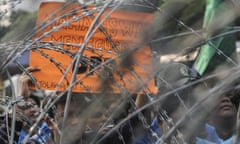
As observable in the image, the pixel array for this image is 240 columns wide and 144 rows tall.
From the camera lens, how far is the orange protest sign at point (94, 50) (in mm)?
2189

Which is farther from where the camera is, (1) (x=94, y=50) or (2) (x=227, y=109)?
(2) (x=227, y=109)

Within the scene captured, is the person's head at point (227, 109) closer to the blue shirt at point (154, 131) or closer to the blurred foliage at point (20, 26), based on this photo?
the blue shirt at point (154, 131)

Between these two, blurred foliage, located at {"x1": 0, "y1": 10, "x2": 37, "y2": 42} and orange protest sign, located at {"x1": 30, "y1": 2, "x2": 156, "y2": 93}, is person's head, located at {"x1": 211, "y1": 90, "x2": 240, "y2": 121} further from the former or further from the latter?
blurred foliage, located at {"x1": 0, "y1": 10, "x2": 37, "y2": 42}

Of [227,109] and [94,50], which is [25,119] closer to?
[94,50]

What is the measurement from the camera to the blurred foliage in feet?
9.01

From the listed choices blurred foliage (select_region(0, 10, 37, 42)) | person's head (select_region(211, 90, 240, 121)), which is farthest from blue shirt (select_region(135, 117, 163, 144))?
blurred foliage (select_region(0, 10, 37, 42))

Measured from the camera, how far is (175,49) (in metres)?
2.34

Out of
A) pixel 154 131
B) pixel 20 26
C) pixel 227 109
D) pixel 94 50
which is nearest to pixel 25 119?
pixel 94 50

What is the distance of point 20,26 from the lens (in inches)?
108

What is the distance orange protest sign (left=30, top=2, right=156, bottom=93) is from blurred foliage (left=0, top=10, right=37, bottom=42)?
0.26 feet

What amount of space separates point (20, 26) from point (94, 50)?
51.2 inches

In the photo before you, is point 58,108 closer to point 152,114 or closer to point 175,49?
point 152,114

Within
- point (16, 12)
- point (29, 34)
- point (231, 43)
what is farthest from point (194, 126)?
point (231, 43)

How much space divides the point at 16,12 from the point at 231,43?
90.5 inches
